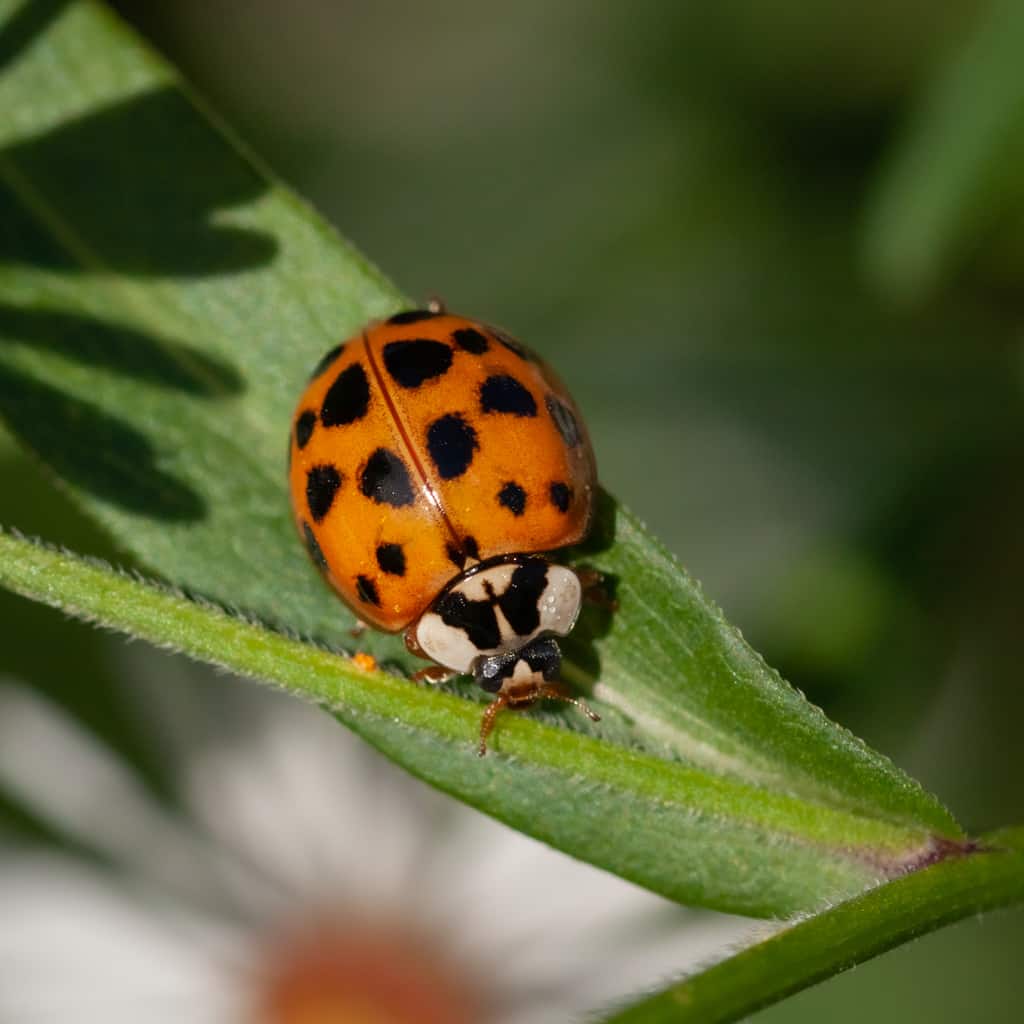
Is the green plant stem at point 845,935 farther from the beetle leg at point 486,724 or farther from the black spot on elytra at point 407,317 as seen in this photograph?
the black spot on elytra at point 407,317

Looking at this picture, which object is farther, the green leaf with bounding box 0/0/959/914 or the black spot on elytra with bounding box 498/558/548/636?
the black spot on elytra with bounding box 498/558/548/636

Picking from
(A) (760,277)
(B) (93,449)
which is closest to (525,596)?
(B) (93,449)

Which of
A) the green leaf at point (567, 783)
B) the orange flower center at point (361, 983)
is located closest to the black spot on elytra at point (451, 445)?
Answer: the green leaf at point (567, 783)

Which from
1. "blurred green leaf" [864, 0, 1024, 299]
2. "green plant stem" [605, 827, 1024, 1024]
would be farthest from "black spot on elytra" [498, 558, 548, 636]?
"blurred green leaf" [864, 0, 1024, 299]

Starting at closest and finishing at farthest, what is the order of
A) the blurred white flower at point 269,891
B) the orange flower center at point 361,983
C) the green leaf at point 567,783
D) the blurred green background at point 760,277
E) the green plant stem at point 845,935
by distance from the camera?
the green plant stem at point 845,935, the green leaf at point 567,783, the blurred green background at point 760,277, the blurred white flower at point 269,891, the orange flower center at point 361,983

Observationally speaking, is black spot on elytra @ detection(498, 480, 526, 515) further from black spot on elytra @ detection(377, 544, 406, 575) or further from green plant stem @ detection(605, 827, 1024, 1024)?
green plant stem @ detection(605, 827, 1024, 1024)

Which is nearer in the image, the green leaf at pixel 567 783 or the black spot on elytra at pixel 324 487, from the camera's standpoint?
the green leaf at pixel 567 783
